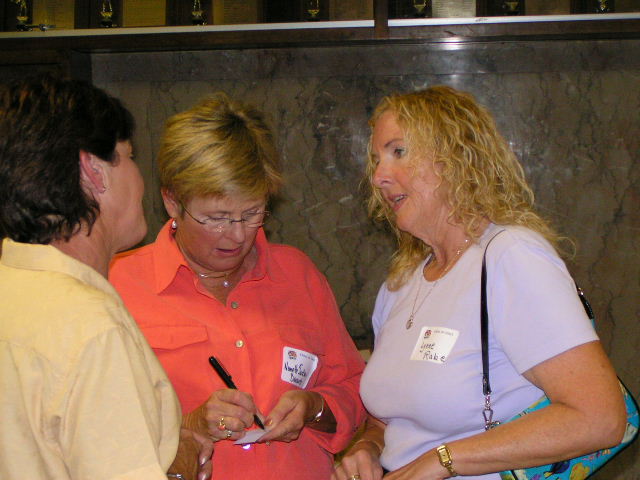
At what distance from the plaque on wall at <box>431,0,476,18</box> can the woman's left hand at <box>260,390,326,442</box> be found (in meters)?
2.25

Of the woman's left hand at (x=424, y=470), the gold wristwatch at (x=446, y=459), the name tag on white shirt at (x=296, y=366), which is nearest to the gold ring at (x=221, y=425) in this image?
the name tag on white shirt at (x=296, y=366)

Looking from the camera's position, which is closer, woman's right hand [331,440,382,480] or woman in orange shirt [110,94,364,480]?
woman's right hand [331,440,382,480]

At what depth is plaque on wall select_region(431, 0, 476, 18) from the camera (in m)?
3.68

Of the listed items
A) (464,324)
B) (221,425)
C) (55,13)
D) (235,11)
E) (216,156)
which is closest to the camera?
(464,324)

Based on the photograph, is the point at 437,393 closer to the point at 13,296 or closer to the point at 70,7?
the point at 13,296

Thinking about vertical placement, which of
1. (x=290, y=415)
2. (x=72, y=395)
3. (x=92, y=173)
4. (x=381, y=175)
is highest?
(x=92, y=173)

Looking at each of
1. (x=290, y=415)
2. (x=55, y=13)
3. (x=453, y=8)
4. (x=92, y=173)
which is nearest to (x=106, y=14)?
(x=55, y=13)

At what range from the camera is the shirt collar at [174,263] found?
2.29 m

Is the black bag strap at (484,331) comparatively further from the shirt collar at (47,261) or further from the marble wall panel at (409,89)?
the marble wall panel at (409,89)

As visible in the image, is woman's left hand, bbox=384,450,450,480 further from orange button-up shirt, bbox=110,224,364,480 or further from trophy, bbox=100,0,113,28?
trophy, bbox=100,0,113,28

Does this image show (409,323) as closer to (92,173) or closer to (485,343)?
(485,343)

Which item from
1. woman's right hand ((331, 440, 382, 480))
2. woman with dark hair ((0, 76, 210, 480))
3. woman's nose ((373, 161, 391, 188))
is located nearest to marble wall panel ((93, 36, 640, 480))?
woman's nose ((373, 161, 391, 188))

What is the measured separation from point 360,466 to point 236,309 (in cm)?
61

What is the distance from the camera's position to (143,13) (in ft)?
12.6
